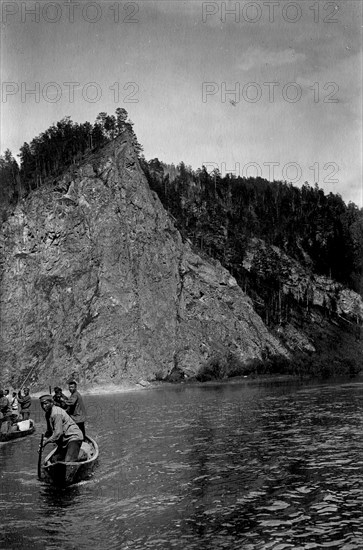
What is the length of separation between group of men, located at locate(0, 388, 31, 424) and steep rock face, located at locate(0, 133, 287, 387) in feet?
107

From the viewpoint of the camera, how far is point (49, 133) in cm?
11412

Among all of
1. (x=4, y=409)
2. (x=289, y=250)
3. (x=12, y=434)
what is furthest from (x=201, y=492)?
(x=289, y=250)

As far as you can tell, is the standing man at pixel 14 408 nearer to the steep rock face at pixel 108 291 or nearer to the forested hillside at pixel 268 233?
the steep rock face at pixel 108 291

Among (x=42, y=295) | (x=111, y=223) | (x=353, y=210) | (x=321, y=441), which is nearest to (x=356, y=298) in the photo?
(x=353, y=210)

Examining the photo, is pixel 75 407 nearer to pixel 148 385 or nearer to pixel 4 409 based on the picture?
pixel 4 409

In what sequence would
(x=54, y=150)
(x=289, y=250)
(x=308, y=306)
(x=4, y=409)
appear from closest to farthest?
1. (x=4, y=409)
2. (x=54, y=150)
3. (x=308, y=306)
4. (x=289, y=250)

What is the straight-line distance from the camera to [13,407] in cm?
3341

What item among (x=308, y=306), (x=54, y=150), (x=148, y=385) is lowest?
(x=148, y=385)

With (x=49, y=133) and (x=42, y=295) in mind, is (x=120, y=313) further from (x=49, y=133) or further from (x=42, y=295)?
(x=49, y=133)

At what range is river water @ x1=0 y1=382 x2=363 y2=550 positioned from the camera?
11.3 meters

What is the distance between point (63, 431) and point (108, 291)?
194 feet

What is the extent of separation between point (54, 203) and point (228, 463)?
68892mm

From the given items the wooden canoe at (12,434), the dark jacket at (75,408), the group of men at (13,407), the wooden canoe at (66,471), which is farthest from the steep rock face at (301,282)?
the wooden canoe at (66,471)

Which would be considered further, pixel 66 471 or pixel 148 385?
pixel 148 385
